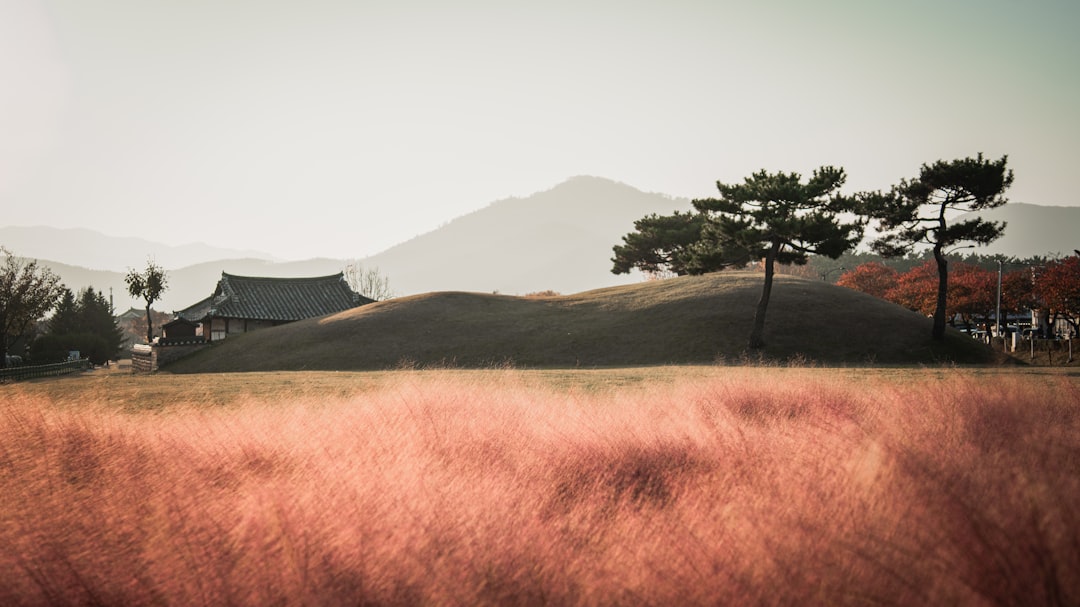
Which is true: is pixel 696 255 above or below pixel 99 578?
above

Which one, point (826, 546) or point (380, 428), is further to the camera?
point (380, 428)

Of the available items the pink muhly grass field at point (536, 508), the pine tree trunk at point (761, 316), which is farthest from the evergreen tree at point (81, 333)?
the pink muhly grass field at point (536, 508)

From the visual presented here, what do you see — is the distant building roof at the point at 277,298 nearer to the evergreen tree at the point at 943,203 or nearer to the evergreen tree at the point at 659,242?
the evergreen tree at the point at 659,242

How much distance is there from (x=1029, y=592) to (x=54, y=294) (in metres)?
61.2

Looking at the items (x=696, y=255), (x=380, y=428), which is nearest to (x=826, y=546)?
(x=380, y=428)

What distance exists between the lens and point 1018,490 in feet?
12.0

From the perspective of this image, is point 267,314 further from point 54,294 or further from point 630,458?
point 630,458

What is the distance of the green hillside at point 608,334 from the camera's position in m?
32.7

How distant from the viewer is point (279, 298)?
2189 inches

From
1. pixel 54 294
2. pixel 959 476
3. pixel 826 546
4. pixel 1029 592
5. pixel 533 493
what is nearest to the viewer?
pixel 1029 592

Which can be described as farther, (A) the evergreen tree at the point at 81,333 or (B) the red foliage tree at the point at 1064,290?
(A) the evergreen tree at the point at 81,333

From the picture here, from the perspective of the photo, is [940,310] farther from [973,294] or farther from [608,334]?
[973,294]

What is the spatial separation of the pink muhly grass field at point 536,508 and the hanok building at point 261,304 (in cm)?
4818

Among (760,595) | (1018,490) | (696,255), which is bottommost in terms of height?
(760,595)
